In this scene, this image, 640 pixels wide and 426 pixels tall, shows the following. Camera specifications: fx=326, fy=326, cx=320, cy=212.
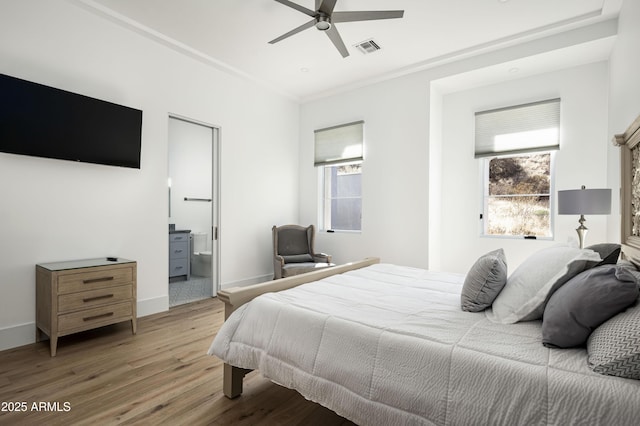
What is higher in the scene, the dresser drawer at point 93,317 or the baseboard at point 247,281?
the dresser drawer at point 93,317

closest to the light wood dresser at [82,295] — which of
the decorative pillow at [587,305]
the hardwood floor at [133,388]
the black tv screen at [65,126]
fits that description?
the hardwood floor at [133,388]

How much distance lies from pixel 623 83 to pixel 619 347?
106 inches

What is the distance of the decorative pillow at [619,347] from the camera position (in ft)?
3.30

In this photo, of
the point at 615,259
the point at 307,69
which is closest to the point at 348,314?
the point at 615,259

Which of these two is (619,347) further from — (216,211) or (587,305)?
(216,211)

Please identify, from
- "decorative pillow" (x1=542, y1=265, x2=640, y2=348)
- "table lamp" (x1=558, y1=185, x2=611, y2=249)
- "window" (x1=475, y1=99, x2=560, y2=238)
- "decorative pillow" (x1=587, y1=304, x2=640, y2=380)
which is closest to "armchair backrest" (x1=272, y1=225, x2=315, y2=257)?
"window" (x1=475, y1=99, x2=560, y2=238)

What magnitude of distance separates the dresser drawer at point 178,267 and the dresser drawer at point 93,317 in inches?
71.6

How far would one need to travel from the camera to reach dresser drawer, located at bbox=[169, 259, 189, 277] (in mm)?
4730

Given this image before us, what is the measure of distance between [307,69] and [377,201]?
79.8 inches

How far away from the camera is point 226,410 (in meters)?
1.84

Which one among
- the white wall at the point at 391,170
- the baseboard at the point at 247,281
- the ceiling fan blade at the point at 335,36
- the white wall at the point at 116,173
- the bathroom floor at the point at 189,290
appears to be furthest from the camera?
the baseboard at the point at 247,281

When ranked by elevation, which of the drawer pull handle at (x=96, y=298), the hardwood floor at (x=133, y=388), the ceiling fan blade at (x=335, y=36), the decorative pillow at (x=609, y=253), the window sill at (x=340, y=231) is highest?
the ceiling fan blade at (x=335, y=36)

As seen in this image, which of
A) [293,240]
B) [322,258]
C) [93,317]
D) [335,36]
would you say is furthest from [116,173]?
[322,258]

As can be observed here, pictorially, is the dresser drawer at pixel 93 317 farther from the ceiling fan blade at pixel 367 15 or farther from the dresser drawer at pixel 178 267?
the ceiling fan blade at pixel 367 15
